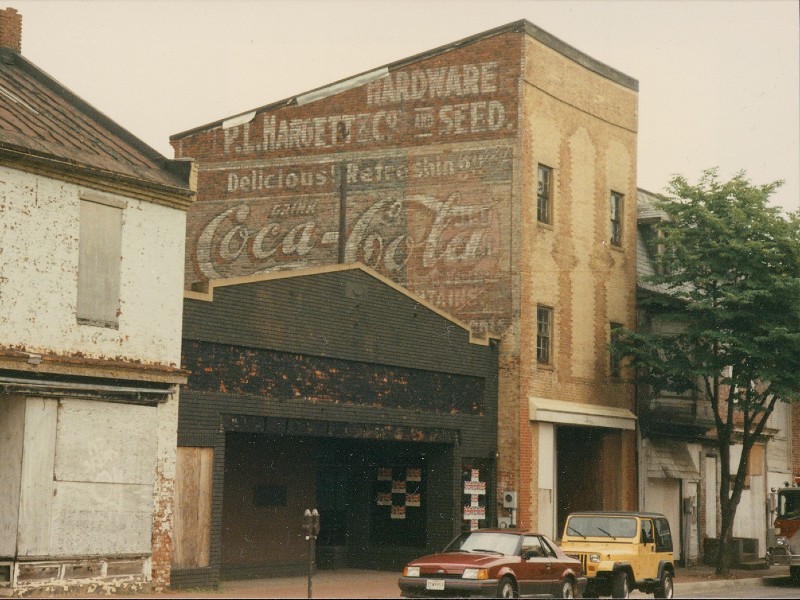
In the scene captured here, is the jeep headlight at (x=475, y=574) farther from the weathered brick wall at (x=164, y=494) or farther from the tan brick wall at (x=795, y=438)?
the tan brick wall at (x=795, y=438)

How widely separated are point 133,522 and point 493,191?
48.2 feet

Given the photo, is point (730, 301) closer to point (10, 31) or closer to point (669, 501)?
point (669, 501)

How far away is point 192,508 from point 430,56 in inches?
629

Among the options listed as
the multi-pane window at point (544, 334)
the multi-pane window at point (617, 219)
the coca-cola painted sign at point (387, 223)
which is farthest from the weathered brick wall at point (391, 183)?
the multi-pane window at point (617, 219)

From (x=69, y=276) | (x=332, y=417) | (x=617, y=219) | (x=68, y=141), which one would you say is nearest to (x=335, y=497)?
(x=332, y=417)

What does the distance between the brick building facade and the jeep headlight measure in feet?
36.8

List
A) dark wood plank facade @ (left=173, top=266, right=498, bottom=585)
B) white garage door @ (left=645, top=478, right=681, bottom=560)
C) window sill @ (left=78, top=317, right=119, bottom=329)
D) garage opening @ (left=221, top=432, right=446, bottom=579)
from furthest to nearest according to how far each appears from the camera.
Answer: white garage door @ (left=645, top=478, right=681, bottom=560)
garage opening @ (left=221, top=432, right=446, bottom=579)
dark wood plank facade @ (left=173, top=266, right=498, bottom=585)
window sill @ (left=78, top=317, right=119, bottom=329)

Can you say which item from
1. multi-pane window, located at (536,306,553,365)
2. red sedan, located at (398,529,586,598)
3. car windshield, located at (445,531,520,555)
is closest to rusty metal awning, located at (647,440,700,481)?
multi-pane window, located at (536,306,553,365)

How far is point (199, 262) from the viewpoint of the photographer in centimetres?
3788

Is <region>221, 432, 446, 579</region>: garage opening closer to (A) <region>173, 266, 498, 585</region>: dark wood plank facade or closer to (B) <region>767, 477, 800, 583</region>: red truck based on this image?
(A) <region>173, 266, 498, 585</region>: dark wood plank facade

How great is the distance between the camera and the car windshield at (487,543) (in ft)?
74.0

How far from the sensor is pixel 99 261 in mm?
22359

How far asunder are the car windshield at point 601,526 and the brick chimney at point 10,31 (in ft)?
48.3

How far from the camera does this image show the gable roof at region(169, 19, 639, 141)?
1345 inches
